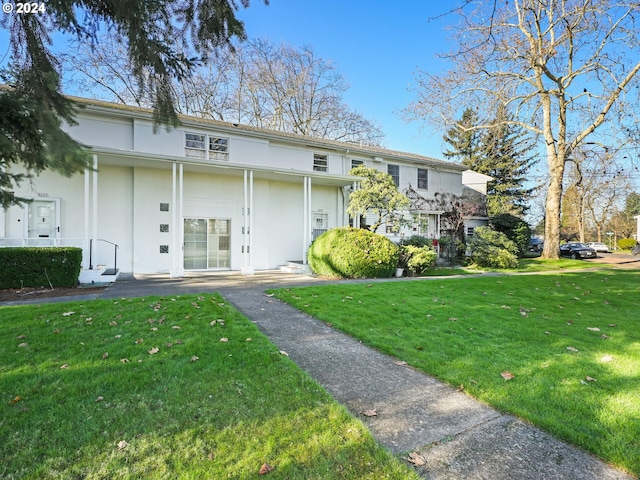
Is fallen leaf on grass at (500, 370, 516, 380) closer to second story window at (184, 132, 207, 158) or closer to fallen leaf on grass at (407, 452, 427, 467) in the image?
fallen leaf on grass at (407, 452, 427, 467)

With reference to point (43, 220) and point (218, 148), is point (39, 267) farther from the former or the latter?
point (218, 148)

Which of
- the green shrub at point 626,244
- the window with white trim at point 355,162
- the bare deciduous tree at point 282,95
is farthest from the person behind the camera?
the green shrub at point 626,244

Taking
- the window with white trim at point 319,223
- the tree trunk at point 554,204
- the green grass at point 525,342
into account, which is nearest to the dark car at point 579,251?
the tree trunk at point 554,204

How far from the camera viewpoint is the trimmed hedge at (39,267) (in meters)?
8.61

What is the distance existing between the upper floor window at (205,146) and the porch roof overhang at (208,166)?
2.73 ft

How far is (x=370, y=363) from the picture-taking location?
389 cm

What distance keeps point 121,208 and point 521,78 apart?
17.5 metres

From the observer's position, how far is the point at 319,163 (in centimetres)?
1655

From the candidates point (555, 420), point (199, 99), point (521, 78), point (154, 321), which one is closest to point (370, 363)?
point (555, 420)

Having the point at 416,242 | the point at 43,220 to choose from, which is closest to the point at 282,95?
the point at 416,242

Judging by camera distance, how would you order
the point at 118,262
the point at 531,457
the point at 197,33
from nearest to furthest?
the point at 531,457, the point at 197,33, the point at 118,262

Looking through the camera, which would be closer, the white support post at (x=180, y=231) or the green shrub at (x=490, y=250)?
the white support post at (x=180, y=231)

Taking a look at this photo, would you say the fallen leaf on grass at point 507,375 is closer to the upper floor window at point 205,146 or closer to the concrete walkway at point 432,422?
the concrete walkway at point 432,422

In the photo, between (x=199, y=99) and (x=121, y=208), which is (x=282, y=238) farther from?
(x=199, y=99)
